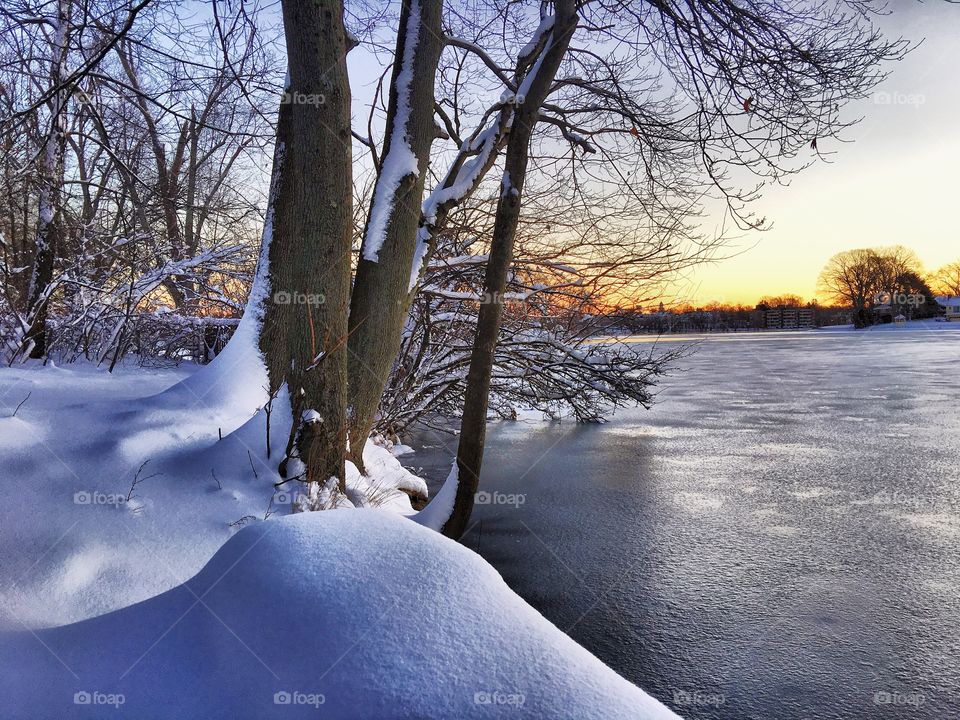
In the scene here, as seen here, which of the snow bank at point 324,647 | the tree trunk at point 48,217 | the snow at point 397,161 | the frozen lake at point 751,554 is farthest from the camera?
the tree trunk at point 48,217

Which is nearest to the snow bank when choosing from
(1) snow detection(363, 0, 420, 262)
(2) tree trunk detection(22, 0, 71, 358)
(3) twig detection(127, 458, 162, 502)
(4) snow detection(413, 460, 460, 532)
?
(3) twig detection(127, 458, 162, 502)

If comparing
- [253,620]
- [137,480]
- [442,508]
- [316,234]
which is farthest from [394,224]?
[253,620]

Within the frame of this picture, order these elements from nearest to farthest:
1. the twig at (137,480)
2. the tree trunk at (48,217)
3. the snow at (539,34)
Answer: the twig at (137,480)
the snow at (539,34)
the tree trunk at (48,217)

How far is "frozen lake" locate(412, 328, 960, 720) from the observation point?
3754mm

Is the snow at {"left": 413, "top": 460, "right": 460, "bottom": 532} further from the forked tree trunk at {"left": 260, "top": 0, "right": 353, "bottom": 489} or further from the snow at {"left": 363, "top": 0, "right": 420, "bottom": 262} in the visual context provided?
the snow at {"left": 363, "top": 0, "right": 420, "bottom": 262}

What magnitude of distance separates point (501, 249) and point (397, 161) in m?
1.31

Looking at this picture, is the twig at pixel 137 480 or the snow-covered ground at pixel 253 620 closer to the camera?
the snow-covered ground at pixel 253 620

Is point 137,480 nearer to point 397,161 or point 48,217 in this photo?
point 397,161

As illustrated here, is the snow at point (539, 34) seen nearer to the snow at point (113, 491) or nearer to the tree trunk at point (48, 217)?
the snow at point (113, 491)

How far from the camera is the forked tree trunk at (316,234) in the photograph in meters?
4.52

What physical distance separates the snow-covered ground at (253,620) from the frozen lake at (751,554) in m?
2.37

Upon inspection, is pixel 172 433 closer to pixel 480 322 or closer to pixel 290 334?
pixel 290 334

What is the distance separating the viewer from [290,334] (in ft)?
15.1

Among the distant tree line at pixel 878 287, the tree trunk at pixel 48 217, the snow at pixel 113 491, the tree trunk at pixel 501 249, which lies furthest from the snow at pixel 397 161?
the distant tree line at pixel 878 287
